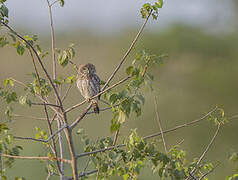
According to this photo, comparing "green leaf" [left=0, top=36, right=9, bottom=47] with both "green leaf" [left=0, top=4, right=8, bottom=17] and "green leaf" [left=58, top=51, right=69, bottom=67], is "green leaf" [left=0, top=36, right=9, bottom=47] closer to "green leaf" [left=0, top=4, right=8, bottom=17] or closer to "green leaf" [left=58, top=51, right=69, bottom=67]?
"green leaf" [left=0, top=4, right=8, bottom=17]

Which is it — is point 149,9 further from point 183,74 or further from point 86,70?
point 183,74

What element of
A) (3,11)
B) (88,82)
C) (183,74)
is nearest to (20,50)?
(3,11)

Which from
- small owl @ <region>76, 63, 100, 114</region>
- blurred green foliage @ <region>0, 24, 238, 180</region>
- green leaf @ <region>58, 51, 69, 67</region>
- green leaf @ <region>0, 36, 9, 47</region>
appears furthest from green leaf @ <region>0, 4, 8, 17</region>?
blurred green foliage @ <region>0, 24, 238, 180</region>

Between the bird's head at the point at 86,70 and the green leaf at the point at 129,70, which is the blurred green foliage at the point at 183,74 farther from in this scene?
the green leaf at the point at 129,70

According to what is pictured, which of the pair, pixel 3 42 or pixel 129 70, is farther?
pixel 3 42

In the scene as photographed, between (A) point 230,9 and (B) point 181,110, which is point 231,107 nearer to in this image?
(B) point 181,110

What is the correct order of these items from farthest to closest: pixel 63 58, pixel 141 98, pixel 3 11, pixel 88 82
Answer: pixel 88 82 → pixel 63 58 → pixel 3 11 → pixel 141 98

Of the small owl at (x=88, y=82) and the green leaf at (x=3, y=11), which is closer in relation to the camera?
the green leaf at (x=3, y=11)

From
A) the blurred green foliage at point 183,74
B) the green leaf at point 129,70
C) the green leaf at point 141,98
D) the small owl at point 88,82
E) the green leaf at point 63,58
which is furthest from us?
the blurred green foliage at point 183,74

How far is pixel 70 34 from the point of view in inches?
702

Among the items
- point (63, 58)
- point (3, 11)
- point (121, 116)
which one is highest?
point (3, 11)

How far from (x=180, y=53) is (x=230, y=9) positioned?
8.53 feet

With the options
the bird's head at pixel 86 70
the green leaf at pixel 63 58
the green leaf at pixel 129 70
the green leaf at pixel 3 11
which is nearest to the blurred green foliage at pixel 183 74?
the bird's head at pixel 86 70

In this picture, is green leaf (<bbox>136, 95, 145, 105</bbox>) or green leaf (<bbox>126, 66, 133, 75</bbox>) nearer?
green leaf (<bbox>136, 95, 145, 105</bbox>)
